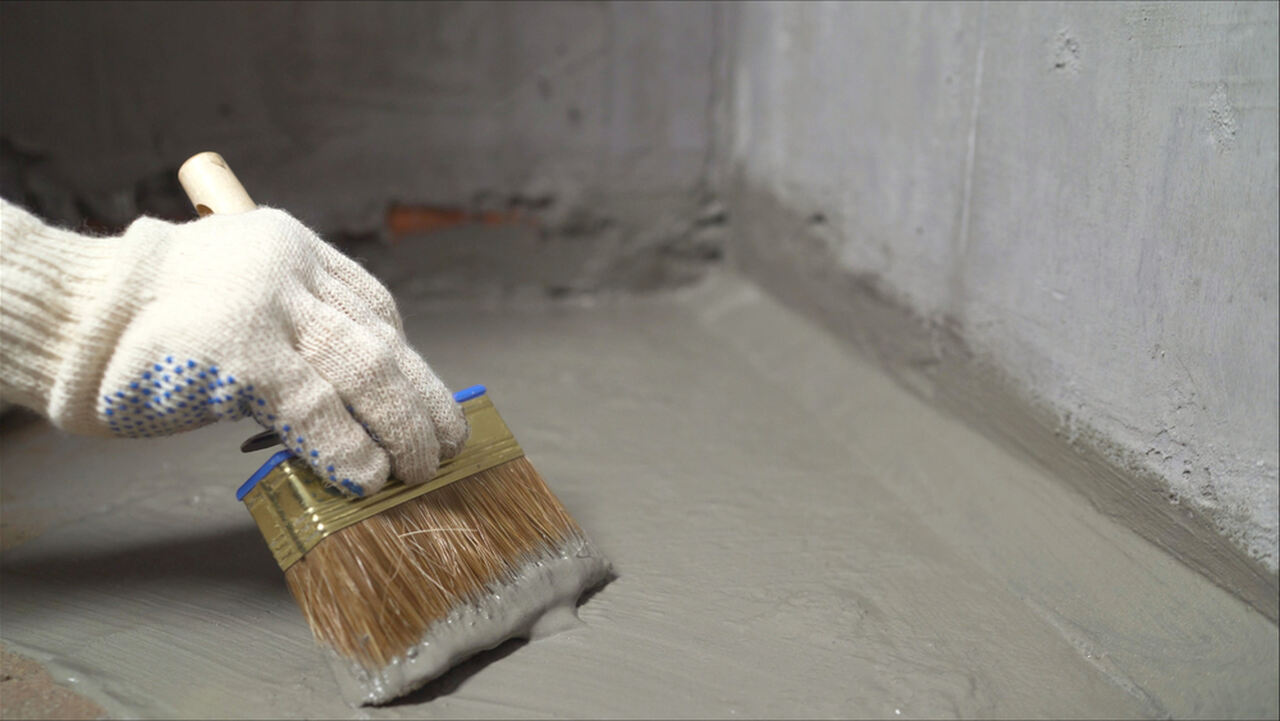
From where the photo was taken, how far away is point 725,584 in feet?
4.96

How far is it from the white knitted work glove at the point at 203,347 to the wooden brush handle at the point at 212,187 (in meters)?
0.15

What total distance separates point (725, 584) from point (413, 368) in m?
0.56

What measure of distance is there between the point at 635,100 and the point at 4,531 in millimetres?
1774

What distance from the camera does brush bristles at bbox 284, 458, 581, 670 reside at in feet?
4.10

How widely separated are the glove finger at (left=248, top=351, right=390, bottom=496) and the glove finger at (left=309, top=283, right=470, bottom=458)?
95 mm

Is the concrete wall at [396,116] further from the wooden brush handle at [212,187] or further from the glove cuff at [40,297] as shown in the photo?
the glove cuff at [40,297]

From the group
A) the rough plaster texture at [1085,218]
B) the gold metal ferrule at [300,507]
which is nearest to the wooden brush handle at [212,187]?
the gold metal ferrule at [300,507]

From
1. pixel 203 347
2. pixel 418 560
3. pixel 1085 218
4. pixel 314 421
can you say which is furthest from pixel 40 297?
pixel 1085 218

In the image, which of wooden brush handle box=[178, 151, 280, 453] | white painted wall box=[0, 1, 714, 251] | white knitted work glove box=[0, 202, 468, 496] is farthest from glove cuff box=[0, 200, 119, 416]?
white painted wall box=[0, 1, 714, 251]

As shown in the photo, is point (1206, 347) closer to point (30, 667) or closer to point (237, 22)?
point (30, 667)

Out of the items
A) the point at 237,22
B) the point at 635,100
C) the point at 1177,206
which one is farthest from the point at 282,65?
the point at 1177,206

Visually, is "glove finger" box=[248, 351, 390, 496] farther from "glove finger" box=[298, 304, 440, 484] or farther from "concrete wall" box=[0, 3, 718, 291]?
"concrete wall" box=[0, 3, 718, 291]

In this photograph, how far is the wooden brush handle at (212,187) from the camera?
147cm

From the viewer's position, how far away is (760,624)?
4.63 ft
